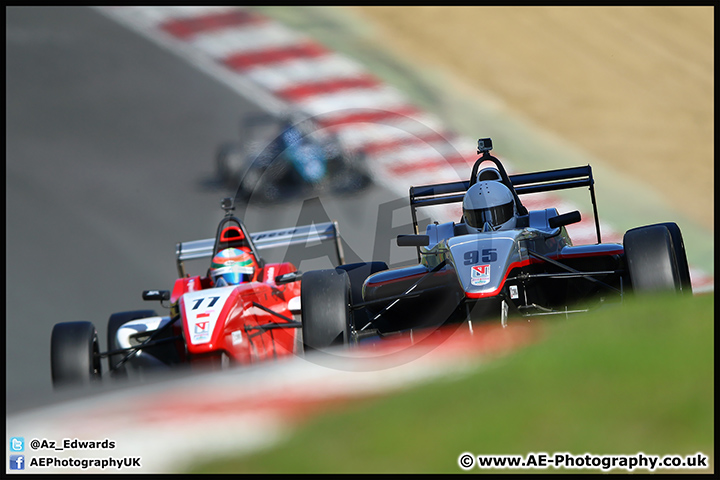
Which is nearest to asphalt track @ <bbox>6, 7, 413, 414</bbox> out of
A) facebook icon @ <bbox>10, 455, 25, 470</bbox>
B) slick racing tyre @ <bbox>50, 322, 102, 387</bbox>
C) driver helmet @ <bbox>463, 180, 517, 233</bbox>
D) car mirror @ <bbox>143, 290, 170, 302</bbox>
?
car mirror @ <bbox>143, 290, 170, 302</bbox>

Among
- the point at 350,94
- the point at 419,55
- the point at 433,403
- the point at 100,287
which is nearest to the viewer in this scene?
the point at 433,403

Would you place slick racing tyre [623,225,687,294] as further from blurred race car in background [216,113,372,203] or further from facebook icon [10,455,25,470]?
blurred race car in background [216,113,372,203]

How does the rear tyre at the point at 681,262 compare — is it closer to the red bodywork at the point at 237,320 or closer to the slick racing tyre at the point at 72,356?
the red bodywork at the point at 237,320

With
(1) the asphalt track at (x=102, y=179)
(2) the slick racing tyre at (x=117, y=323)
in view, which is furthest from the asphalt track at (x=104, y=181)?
(2) the slick racing tyre at (x=117, y=323)

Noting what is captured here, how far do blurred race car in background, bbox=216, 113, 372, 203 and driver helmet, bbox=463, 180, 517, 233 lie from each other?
4.86 meters

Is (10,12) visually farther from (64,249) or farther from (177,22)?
(64,249)

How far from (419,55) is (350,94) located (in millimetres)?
1681

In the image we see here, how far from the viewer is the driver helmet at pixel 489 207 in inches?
297

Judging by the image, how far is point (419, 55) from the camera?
14633 millimetres

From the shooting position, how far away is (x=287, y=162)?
12641 millimetres

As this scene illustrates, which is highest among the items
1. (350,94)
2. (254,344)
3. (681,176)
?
(350,94)

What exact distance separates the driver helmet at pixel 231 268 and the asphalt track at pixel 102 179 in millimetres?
2391

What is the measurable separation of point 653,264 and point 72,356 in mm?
4564

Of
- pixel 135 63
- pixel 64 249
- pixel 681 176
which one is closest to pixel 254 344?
pixel 64 249
